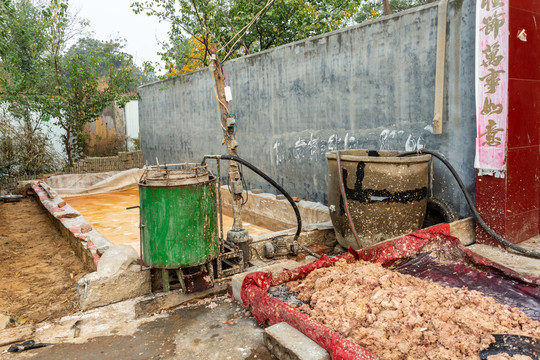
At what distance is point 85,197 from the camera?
11.5 meters

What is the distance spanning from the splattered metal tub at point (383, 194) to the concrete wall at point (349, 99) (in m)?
0.83

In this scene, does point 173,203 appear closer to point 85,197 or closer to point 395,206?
point 395,206

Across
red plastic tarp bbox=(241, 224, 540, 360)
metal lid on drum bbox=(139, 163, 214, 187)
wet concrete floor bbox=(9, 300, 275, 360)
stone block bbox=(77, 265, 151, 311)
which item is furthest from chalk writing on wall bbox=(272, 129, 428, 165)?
stone block bbox=(77, 265, 151, 311)

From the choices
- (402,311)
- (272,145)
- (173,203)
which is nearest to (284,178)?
(272,145)

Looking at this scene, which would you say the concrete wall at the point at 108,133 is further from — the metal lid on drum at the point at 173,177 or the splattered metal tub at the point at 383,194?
the splattered metal tub at the point at 383,194

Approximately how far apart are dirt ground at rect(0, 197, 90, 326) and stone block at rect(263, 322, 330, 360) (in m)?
2.80

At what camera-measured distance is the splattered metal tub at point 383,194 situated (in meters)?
4.51

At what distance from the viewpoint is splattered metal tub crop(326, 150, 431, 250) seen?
4512mm

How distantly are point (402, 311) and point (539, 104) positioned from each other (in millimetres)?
3523

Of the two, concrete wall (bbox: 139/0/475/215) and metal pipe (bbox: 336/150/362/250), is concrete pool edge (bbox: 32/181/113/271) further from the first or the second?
concrete wall (bbox: 139/0/475/215)

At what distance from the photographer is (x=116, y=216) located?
28.7ft

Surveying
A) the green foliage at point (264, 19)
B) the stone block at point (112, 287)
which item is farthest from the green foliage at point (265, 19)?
the stone block at point (112, 287)

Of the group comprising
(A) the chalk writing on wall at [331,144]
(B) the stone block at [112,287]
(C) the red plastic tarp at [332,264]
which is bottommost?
(B) the stone block at [112,287]

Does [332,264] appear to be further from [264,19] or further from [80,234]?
[264,19]
